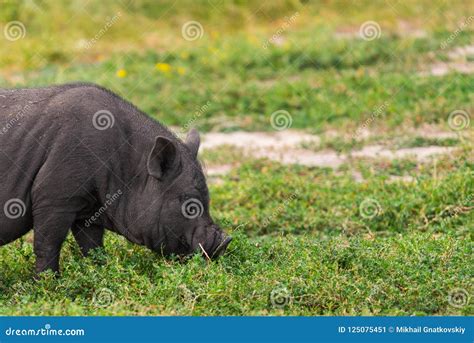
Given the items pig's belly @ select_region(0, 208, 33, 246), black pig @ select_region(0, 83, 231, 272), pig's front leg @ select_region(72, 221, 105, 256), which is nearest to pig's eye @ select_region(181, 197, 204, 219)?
black pig @ select_region(0, 83, 231, 272)

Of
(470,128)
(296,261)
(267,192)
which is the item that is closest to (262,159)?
(267,192)

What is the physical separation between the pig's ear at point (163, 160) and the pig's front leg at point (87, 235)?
0.87m

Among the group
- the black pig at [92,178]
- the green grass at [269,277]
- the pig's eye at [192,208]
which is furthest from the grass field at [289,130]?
the pig's eye at [192,208]

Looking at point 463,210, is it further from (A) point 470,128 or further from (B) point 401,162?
(A) point 470,128

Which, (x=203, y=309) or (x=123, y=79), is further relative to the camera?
(x=123, y=79)

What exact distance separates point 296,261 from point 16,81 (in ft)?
32.0

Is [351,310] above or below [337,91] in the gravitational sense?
below

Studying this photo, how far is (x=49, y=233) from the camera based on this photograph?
7.70 metres

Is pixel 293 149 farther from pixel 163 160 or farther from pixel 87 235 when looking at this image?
→ pixel 163 160

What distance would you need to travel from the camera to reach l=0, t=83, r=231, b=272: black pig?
7.68 meters

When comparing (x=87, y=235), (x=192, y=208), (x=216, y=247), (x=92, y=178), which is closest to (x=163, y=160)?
(x=192, y=208)

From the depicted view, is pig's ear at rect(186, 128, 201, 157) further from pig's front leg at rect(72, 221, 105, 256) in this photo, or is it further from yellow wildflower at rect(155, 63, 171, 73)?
yellow wildflower at rect(155, 63, 171, 73)

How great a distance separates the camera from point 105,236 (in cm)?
898

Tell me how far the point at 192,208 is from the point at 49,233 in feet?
3.80
